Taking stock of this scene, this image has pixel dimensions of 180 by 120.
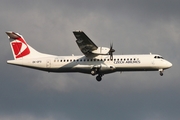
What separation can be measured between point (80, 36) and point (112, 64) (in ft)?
15.7

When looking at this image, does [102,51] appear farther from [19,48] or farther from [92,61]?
[19,48]

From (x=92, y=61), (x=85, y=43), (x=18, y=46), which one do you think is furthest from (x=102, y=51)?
(x=18, y=46)

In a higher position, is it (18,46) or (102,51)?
(18,46)

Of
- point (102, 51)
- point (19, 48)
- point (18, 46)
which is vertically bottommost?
point (102, 51)

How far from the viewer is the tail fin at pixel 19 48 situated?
5162 centimetres

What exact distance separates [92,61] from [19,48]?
8987 millimetres

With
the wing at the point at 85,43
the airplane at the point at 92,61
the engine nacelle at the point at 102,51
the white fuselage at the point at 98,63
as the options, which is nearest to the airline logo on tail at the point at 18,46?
the airplane at the point at 92,61

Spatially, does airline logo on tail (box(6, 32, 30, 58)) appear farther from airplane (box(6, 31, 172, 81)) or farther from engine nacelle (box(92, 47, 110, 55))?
engine nacelle (box(92, 47, 110, 55))

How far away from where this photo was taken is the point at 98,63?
161ft

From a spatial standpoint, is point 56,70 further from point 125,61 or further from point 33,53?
point 125,61

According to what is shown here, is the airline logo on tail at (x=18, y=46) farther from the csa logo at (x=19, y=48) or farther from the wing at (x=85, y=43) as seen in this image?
the wing at (x=85, y=43)

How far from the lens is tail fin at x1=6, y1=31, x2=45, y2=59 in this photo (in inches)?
2032

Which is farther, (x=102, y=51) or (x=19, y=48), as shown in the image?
(x=19, y=48)

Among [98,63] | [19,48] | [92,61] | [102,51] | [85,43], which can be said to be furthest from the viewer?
[19,48]
